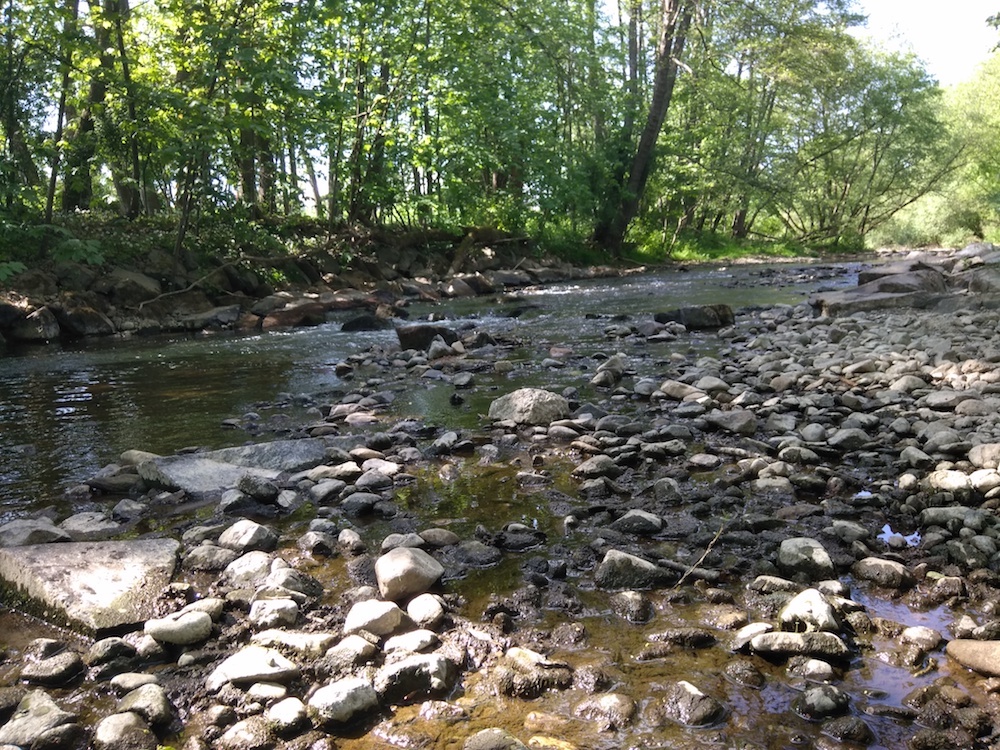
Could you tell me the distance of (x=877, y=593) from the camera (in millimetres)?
2805

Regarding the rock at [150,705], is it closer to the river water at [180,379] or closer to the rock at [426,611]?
the rock at [426,611]

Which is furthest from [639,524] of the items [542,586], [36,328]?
[36,328]

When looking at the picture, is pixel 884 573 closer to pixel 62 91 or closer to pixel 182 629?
pixel 182 629

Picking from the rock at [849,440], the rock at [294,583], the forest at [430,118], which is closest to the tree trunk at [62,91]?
the forest at [430,118]

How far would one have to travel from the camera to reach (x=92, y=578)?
9.39 ft

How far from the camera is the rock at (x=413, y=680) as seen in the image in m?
2.25

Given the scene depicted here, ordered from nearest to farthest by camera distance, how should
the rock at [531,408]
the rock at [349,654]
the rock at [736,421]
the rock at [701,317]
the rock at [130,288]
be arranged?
the rock at [349,654] < the rock at [736,421] < the rock at [531,408] < the rock at [701,317] < the rock at [130,288]

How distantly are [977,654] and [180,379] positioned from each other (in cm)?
752

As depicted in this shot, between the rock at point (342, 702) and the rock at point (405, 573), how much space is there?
0.64m

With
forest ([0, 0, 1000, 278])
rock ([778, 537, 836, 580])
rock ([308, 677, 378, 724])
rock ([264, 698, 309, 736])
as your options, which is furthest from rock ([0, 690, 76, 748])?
forest ([0, 0, 1000, 278])

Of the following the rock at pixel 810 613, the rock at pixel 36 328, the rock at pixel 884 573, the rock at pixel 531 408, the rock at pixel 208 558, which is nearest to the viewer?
the rock at pixel 810 613

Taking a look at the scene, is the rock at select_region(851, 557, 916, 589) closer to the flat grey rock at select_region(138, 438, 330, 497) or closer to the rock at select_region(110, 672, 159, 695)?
the rock at select_region(110, 672, 159, 695)

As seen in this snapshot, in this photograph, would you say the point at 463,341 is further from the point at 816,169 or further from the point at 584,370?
the point at 816,169

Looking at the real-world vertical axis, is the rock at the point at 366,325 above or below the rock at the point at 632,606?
above
